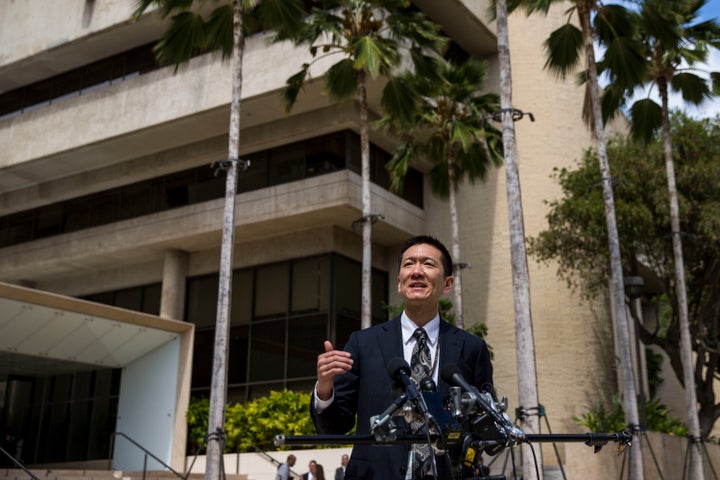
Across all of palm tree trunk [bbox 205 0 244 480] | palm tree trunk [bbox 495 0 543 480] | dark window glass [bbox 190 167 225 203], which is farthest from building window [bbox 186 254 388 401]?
palm tree trunk [bbox 495 0 543 480]

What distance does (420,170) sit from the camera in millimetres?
28734

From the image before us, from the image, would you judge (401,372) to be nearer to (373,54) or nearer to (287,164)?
(373,54)

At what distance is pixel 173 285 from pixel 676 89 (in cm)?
1739

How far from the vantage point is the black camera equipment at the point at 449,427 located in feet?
8.27

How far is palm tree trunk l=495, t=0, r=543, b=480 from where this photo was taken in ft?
43.9

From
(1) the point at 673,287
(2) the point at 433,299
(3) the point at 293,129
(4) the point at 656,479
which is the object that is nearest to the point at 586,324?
(1) the point at 673,287

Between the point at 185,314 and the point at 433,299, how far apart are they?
87.2 ft

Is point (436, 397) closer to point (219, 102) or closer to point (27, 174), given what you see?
point (219, 102)

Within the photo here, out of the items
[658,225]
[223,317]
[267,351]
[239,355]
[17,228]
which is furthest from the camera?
[17,228]

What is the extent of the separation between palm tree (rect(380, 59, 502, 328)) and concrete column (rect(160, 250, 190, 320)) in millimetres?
9330

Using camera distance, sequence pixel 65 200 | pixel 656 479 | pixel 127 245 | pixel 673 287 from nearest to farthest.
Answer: pixel 656 479, pixel 673 287, pixel 127 245, pixel 65 200

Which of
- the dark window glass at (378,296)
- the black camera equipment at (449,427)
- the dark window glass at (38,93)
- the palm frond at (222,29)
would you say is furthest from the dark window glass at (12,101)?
the black camera equipment at (449,427)

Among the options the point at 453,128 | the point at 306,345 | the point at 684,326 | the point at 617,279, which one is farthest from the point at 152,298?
the point at 684,326

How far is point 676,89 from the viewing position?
21906 mm
